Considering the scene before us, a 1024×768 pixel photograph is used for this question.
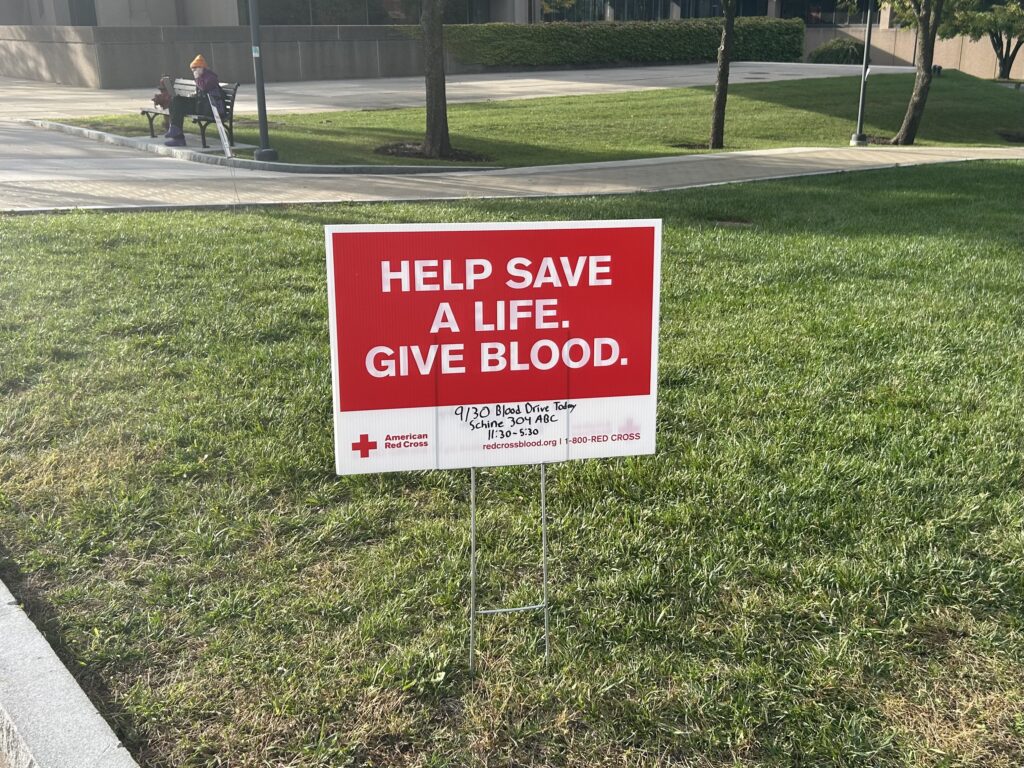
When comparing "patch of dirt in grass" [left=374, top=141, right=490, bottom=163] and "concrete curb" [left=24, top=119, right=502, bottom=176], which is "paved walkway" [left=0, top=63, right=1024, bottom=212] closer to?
"concrete curb" [left=24, top=119, right=502, bottom=176]

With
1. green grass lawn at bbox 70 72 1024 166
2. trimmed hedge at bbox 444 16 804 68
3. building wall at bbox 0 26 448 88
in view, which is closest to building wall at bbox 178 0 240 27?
Answer: building wall at bbox 0 26 448 88

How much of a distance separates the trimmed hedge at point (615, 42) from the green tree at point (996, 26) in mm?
9033

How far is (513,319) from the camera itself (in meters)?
2.76

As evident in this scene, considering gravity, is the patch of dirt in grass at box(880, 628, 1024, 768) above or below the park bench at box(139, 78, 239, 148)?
below

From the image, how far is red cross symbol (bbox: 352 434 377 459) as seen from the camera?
273cm

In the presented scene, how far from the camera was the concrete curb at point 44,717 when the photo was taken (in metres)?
2.52

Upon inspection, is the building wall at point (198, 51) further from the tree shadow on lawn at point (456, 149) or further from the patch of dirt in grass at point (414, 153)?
the patch of dirt in grass at point (414, 153)

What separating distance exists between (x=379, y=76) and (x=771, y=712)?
37487mm

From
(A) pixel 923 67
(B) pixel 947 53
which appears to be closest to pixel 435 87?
(A) pixel 923 67

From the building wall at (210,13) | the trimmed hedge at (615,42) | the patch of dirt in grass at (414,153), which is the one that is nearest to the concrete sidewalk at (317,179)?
the patch of dirt in grass at (414,153)

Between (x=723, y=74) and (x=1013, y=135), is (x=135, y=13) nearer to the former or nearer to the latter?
(x=723, y=74)

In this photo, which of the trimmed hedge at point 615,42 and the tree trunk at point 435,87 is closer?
the tree trunk at point 435,87

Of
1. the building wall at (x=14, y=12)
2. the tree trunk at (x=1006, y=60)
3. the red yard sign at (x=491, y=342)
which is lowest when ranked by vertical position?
the red yard sign at (x=491, y=342)

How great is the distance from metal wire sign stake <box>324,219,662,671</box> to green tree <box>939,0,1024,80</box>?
935 inches
